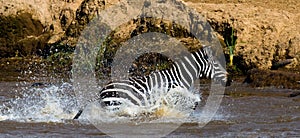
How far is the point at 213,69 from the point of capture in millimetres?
11273

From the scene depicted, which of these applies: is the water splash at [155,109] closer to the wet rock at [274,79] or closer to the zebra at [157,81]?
the zebra at [157,81]

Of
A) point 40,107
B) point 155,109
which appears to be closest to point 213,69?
point 155,109

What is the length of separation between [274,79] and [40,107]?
524 cm

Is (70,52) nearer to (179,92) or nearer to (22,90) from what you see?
(22,90)

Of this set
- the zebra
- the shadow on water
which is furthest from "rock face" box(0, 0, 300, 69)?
the zebra

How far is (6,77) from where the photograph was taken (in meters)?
15.6

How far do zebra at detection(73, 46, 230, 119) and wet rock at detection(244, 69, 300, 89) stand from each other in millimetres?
2356

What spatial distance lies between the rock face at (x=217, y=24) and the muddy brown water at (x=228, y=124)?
3.71 meters

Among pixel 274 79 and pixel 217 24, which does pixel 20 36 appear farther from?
pixel 274 79

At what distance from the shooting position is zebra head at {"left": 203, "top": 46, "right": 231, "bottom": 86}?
11055 mm

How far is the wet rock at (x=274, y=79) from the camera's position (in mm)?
13219

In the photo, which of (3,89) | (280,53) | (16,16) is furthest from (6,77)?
(280,53)

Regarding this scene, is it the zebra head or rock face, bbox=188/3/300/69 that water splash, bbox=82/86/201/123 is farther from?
rock face, bbox=188/3/300/69

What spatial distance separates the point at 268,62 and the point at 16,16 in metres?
7.31
